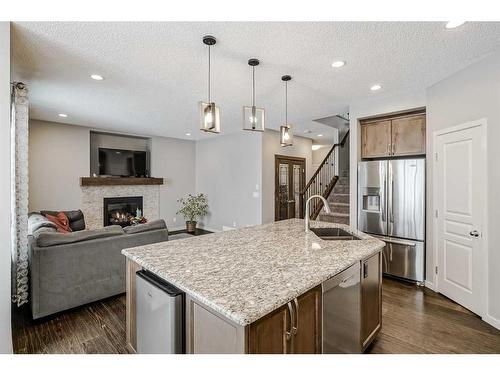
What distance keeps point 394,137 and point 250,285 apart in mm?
3566

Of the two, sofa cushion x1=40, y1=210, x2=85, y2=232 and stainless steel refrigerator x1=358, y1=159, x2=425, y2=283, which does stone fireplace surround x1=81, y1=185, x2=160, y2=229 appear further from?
stainless steel refrigerator x1=358, y1=159, x2=425, y2=283

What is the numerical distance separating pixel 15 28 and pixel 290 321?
118 inches

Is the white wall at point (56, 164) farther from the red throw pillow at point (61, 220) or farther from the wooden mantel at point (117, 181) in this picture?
the red throw pillow at point (61, 220)

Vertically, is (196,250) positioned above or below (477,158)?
below

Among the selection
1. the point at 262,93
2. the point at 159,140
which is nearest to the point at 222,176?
the point at 159,140

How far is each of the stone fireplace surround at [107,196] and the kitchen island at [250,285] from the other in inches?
191

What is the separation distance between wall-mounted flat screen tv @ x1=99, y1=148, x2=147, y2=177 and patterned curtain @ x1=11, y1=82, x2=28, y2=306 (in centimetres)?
364

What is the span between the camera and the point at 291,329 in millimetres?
1243

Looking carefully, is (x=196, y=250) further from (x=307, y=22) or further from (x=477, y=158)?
(x=477, y=158)

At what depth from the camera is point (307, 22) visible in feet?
6.59

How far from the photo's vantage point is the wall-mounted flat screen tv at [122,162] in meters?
6.16

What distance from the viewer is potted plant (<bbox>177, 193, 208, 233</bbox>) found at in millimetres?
7137

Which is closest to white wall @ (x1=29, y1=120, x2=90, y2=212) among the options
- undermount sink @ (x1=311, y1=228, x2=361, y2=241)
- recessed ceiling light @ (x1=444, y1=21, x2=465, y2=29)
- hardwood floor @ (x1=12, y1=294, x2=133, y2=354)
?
hardwood floor @ (x1=12, y1=294, x2=133, y2=354)

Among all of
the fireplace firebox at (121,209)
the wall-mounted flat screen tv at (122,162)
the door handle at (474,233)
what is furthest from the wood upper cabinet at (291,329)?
the wall-mounted flat screen tv at (122,162)
